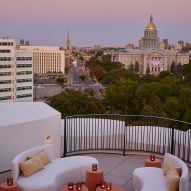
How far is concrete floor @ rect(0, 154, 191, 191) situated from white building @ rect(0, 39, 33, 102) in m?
59.9

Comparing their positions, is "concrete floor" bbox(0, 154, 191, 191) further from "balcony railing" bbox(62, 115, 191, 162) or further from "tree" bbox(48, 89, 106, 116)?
"tree" bbox(48, 89, 106, 116)

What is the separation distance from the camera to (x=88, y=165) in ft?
23.4

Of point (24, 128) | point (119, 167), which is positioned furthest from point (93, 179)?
point (24, 128)

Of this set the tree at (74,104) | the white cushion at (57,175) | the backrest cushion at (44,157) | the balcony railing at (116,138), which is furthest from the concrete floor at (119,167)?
the tree at (74,104)

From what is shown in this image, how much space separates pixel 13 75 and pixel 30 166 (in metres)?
64.5

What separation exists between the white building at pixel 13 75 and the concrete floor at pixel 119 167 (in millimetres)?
59902

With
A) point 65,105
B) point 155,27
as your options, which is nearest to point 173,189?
point 65,105

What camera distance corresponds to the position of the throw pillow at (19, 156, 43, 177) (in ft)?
21.6

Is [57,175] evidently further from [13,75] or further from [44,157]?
[13,75]

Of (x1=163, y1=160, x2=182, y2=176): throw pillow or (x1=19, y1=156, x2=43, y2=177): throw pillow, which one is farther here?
(x1=19, y1=156, x2=43, y2=177): throw pillow

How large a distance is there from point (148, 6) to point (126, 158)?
354ft

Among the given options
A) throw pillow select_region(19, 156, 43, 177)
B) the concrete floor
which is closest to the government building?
the concrete floor

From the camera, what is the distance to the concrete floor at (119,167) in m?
7.52

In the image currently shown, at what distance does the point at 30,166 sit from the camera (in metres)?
6.65
